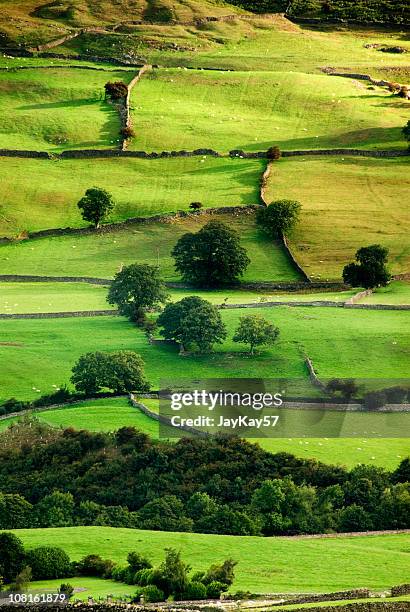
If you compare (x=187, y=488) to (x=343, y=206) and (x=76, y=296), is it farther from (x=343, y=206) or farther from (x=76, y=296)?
(x=343, y=206)

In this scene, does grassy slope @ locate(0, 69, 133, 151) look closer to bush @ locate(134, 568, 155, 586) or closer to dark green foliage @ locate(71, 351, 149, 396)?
dark green foliage @ locate(71, 351, 149, 396)

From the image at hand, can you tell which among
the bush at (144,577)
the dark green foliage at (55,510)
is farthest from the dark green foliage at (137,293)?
the bush at (144,577)

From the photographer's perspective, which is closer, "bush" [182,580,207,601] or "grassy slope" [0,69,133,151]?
"bush" [182,580,207,601]

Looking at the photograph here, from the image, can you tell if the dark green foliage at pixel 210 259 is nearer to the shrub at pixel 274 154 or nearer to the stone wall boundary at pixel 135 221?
the stone wall boundary at pixel 135 221

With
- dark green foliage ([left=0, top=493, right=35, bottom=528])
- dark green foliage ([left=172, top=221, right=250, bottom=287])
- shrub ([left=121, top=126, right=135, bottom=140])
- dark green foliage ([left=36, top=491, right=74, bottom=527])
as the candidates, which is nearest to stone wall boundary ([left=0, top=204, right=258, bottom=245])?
dark green foliage ([left=172, top=221, right=250, bottom=287])

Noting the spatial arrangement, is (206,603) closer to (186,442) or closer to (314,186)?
(186,442)

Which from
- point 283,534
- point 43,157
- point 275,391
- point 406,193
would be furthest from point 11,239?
point 283,534
